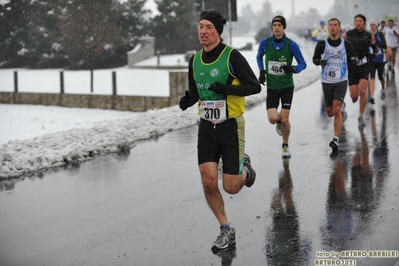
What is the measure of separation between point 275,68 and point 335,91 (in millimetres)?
1138

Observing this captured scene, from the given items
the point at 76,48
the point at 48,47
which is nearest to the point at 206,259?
the point at 76,48

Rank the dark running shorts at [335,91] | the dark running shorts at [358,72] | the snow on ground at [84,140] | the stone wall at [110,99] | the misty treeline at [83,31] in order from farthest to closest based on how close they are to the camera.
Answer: the misty treeline at [83,31] → the stone wall at [110,99] → the dark running shorts at [358,72] → the dark running shorts at [335,91] → the snow on ground at [84,140]

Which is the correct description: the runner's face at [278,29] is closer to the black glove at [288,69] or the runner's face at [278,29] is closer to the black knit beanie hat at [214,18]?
the black glove at [288,69]

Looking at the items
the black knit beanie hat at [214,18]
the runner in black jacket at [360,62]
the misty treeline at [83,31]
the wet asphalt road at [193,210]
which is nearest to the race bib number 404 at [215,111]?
the black knit beanie hat at [214,18]

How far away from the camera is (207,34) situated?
5676mm

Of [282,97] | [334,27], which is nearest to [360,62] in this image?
[334,27]

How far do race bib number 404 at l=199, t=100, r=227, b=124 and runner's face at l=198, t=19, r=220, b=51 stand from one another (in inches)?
18.8

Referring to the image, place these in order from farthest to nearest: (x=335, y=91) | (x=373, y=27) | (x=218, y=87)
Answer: (x=373, y=27), (x=335, y=91), (x=218, y=87)

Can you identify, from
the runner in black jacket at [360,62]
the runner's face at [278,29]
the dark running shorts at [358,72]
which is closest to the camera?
the runner's face at [278,29]

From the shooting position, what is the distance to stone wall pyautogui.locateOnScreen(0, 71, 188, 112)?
2308 centimetres

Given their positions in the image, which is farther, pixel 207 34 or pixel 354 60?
pixel 354 60

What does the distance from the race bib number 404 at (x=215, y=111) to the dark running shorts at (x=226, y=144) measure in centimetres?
5

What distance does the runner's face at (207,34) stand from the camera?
568cm

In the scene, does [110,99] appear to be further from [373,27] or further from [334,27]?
[334,27]
